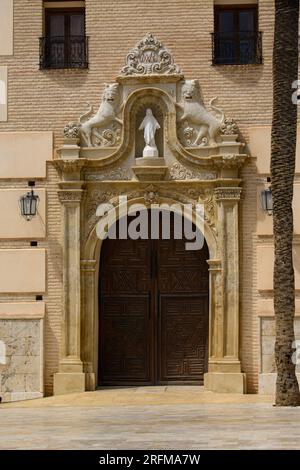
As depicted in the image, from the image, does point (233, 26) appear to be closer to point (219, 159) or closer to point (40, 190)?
point (219, 159)

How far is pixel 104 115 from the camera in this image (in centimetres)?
1872

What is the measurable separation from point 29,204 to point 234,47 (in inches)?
174

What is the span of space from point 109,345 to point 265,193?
3.77 metres

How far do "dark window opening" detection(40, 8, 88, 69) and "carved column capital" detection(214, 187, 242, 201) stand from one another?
321 cm

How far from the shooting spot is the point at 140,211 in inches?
745

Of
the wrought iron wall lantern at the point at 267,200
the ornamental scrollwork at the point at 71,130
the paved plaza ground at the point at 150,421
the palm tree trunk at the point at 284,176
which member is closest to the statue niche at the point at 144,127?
the ornamental scrollwork at the point at 71,130

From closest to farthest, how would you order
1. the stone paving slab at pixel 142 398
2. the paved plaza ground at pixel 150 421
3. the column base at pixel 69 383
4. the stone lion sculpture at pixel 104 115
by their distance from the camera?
the paved plaza ground at pixel 150 421 → the stone paving slab at pixel 142 398 → the column base at pixel 69 383 → the stone lion sculpture at pixel 104 115

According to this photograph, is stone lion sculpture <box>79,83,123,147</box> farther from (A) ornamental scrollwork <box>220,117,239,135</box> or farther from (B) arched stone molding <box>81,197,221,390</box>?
(A) ornamental scrollwork <box>220,117,239,135</box>

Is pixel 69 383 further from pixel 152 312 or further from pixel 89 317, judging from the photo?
pixel 152 312

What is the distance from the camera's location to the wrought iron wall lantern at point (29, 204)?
61.1 feet

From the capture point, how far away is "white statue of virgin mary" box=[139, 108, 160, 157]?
60.8ft

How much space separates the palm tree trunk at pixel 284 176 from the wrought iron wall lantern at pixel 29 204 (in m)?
4.44

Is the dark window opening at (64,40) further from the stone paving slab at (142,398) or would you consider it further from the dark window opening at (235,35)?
the stone paving slab at (142,398)

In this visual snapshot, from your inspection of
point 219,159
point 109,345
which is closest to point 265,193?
point 219,159
